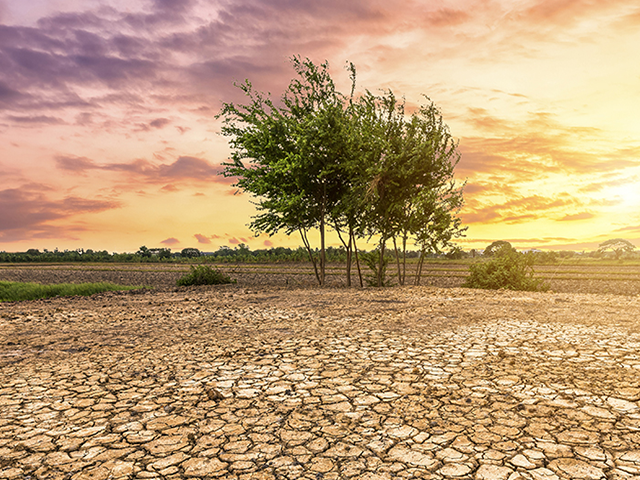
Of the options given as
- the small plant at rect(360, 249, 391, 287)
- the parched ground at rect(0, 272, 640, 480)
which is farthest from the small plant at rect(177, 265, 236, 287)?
the parched ground at rect(0, 272, 640, 480)

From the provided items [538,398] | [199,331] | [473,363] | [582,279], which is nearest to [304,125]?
[199,331]

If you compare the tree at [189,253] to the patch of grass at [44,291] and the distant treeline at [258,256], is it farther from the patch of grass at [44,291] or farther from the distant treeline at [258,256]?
the patch of grass at [44,291]

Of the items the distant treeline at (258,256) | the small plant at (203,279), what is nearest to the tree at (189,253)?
the distant treeline at (258,256)

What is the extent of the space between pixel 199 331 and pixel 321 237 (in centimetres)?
1077

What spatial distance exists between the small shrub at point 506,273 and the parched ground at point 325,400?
8645 mm

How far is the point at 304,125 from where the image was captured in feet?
57.9

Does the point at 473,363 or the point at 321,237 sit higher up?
the point at 321,237

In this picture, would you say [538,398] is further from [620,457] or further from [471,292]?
[471,292]

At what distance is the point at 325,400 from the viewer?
14.2 feet

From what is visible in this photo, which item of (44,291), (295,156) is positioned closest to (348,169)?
(295,156)

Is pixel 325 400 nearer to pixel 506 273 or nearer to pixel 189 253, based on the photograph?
pixel 506 273

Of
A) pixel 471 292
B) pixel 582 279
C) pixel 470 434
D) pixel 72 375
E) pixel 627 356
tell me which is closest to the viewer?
pixel 470 434

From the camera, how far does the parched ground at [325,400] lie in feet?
10.4

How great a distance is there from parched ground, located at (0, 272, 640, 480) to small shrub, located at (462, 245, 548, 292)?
8645 millimetres
